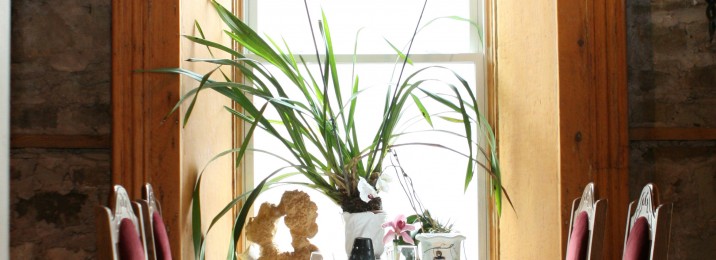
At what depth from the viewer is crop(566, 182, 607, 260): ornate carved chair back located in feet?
5.91

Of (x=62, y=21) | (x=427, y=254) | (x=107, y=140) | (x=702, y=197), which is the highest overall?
(x=62, y=21)

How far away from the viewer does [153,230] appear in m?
1.95

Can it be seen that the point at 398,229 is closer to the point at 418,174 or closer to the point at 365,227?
the point at 365,227

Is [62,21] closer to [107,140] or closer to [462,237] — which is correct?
[107,140]

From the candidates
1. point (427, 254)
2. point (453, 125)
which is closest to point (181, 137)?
point (427, 254)

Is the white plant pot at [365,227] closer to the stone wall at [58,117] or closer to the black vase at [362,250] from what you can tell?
the black vase at [362,250]

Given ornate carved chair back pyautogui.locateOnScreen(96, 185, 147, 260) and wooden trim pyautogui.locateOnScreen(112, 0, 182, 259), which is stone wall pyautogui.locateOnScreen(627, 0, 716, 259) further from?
ornate carved chair back pyautogui.locateOnScreen(96, 185, 147, 260)

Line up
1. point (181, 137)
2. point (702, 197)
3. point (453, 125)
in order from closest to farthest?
1. point (181, 137)
2. point (702, 197)
3. point (453, 125)

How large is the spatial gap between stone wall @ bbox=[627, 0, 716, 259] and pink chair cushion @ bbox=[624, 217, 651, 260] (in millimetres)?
894

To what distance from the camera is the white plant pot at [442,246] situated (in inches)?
100

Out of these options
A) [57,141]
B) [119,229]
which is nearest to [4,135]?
[57,141]

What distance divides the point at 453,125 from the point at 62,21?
146 centimetres

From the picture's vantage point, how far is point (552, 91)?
2.52 metres

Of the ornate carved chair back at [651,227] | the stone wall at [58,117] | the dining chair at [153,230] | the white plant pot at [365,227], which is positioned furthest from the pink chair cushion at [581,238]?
the stone wall at [58,117]
